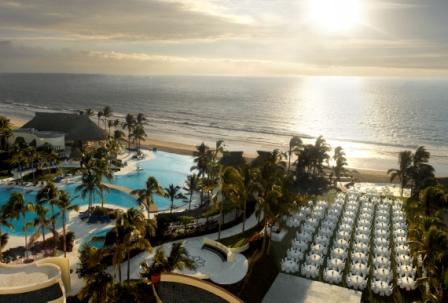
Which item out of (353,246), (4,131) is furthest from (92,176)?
(4,131)

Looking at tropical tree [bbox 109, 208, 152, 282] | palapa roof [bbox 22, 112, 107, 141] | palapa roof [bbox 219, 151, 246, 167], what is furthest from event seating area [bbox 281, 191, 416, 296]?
palapa roof [bbox 22, 112, 107, 141]

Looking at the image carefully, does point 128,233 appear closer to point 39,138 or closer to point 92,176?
point 92,176

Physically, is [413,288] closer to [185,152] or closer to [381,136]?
[185,152]

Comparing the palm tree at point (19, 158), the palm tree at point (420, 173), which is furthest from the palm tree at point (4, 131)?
the palm tree at point (420, 173)

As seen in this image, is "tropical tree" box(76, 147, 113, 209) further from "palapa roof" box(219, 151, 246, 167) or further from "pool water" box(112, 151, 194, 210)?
"palapa roof" box(219, 151, 246, 167)

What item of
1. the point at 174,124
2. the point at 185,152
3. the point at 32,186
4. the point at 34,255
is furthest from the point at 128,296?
the point at 174,124

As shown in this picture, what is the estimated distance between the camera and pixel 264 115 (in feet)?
531

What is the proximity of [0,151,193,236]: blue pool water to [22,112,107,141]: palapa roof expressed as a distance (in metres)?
10.3

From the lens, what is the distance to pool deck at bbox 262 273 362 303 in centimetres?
2634

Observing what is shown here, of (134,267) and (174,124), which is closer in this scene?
(134,267)

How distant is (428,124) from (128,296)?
146118 millimetres

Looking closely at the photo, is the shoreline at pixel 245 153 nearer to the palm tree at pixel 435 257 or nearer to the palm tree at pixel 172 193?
the palm tree at pixel 172 193

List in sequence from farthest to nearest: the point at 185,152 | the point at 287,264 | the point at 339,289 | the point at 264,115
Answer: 1. the point at 264,115
2. the point at 185,152
3. the point at 287,264
4. the point at 339,289

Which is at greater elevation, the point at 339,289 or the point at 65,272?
the point at 65,272
